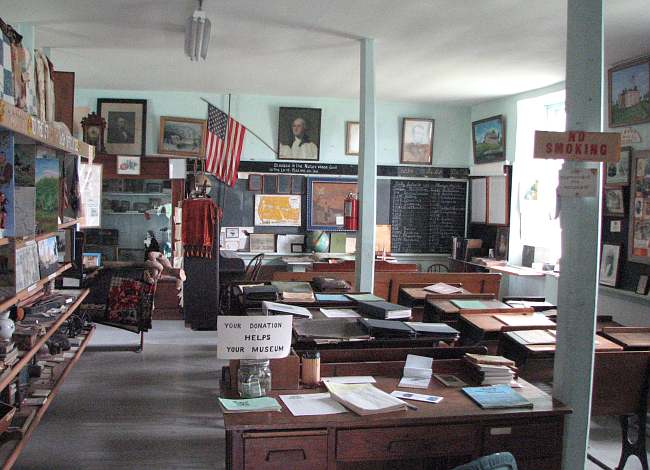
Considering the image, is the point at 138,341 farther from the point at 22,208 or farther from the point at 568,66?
the point at 568,66

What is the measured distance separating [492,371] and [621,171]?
422 cm

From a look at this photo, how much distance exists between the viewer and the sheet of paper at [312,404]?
2.54 metres

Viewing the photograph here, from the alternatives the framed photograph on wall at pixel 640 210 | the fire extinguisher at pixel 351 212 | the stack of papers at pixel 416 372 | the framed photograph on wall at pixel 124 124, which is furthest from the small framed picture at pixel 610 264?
the framed photograph on wall at pixel 124 124

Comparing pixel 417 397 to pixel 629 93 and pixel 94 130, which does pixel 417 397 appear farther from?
pixel 94 130

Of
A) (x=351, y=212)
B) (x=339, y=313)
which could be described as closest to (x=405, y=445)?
(x=339, y=313)

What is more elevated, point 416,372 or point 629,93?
point 629,93

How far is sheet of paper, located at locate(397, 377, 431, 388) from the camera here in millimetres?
2969

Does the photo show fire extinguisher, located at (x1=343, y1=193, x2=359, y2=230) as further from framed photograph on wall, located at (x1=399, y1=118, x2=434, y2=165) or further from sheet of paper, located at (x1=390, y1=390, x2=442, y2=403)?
sheet of paper, located at (x1=390, y1=390, x2=442, y2=403)

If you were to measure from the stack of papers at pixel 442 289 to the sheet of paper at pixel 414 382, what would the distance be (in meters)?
2.75

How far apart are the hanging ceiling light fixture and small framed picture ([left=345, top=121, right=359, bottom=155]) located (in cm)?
450

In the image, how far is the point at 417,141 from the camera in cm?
979

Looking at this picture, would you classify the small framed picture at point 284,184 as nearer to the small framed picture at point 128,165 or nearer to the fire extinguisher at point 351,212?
the fire extinguisher at point 351,212

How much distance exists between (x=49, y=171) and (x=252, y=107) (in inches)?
225

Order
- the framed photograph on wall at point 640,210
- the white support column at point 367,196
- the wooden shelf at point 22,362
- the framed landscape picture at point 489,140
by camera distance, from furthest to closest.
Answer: the framed landscape picture at point 489,140
the white support column at point 367,196
the framed photograph on wall at point 640,210
the wooden shelf at point 22,362
